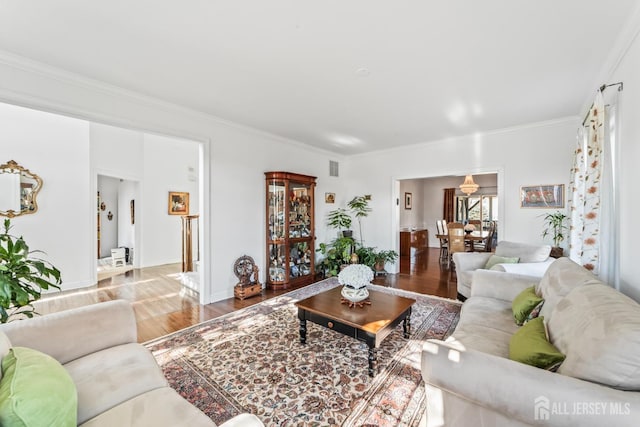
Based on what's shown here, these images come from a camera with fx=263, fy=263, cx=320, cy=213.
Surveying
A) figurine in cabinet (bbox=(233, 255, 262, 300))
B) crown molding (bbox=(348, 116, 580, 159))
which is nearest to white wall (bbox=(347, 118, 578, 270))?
crown molding (bbox=(348, 116, 580, 159))

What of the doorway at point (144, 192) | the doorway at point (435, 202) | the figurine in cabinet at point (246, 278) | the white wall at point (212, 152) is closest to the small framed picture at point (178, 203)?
the doorway at point (144, 192)

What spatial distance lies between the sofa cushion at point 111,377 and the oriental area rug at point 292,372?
23.1 inches

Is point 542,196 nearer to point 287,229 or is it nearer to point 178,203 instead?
point 287,229

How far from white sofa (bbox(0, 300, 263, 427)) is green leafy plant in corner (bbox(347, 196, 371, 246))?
4.42 m

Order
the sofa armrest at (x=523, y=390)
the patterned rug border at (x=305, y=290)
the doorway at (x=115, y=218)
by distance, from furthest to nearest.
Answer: the doorway at (x=115, y=218), the patterned rug border at (x=305, y=290), the sofa armrest at (x=523, y=390)

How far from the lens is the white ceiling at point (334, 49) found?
5.55 ft

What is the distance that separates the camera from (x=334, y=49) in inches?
82.4

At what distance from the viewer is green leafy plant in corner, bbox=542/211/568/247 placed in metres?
3.63

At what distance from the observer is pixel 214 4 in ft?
5.40

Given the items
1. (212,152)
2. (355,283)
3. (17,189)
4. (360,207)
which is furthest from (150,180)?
(355,283)

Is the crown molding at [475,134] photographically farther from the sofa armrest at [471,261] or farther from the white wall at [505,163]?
the sofa armrest at [471,261]

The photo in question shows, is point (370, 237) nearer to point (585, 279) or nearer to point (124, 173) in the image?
point (585, 279)

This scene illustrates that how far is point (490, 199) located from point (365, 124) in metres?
6.64

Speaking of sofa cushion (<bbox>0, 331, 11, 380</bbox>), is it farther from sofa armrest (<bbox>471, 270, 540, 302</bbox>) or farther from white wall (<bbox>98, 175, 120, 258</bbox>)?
white wall (<bbox>98, 175, 120, 258</bbox>)
